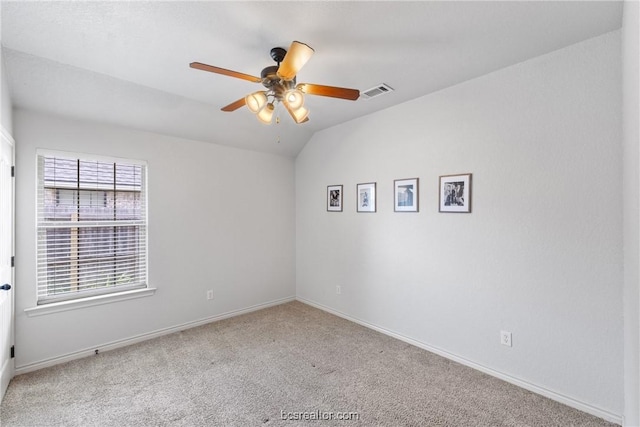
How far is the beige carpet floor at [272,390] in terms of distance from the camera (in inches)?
78.7

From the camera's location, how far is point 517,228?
7.75 feet

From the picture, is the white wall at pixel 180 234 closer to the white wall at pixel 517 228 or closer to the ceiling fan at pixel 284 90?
the white wall at pixel 517 228

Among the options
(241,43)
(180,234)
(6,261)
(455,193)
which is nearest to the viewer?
(241,43)

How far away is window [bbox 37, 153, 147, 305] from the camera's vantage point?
272cm

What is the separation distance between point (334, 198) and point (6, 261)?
10.9 feet

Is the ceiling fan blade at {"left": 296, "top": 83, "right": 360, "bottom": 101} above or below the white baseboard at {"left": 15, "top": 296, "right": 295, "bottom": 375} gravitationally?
above

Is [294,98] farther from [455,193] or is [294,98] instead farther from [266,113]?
[455,193]

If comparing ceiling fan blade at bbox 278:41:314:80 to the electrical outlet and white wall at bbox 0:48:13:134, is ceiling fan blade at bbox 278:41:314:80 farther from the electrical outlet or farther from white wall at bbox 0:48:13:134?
the electrical outlet

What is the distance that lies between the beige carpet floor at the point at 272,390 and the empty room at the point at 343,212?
0.07 feet

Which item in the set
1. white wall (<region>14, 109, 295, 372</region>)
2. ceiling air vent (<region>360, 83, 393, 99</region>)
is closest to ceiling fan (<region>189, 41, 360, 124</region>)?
ceiling air vent (<region>360, 83, 393, 99</region>)

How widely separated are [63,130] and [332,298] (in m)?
3.62

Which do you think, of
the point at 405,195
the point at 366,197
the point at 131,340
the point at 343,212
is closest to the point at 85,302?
the point at 131,340

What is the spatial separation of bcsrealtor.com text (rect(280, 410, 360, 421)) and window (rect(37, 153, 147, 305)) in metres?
2.30

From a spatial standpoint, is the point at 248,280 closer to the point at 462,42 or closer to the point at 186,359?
the point at 186,359
